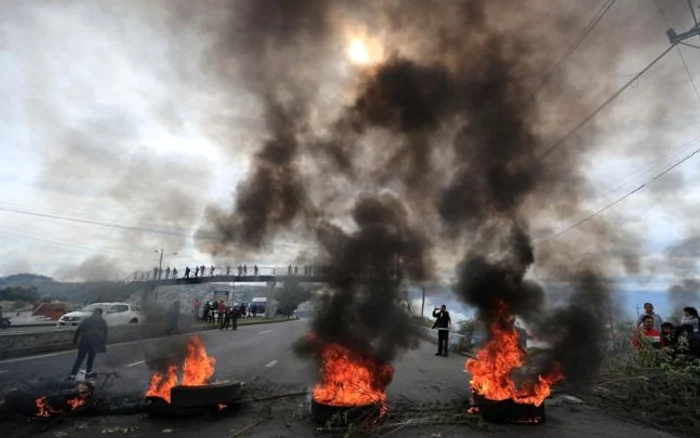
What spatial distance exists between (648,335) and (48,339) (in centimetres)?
1833

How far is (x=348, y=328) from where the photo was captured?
8.11 metres

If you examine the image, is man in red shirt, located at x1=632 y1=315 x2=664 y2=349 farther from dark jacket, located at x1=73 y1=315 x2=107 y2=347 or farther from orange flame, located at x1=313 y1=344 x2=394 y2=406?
dark jacket, located at x1=73 y1=315 x2=107 y2=347

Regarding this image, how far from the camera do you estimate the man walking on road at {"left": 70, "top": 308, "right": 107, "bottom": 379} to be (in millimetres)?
9852

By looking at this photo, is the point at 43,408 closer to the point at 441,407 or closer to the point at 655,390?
the point at 441,407

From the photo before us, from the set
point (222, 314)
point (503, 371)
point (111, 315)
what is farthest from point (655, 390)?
point (222, 314)

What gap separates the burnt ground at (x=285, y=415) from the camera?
612cm

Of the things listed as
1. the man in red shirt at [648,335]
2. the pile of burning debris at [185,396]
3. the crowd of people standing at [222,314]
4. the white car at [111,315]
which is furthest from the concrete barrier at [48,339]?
the man in red shirt at [648,335]

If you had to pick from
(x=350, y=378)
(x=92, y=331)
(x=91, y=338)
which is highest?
(x=92, y=331)

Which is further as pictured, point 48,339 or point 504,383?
point 48,339

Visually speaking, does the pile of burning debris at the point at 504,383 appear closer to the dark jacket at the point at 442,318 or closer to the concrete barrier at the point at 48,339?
the dark jacket at the point at 442,318

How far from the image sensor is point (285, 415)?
7.19 metres

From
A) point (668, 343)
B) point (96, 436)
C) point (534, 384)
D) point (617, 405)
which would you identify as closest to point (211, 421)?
point (96, 436)

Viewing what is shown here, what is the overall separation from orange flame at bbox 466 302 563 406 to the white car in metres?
18.2

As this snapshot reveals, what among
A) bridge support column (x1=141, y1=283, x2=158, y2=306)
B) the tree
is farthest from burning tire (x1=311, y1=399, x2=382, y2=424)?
the tree
